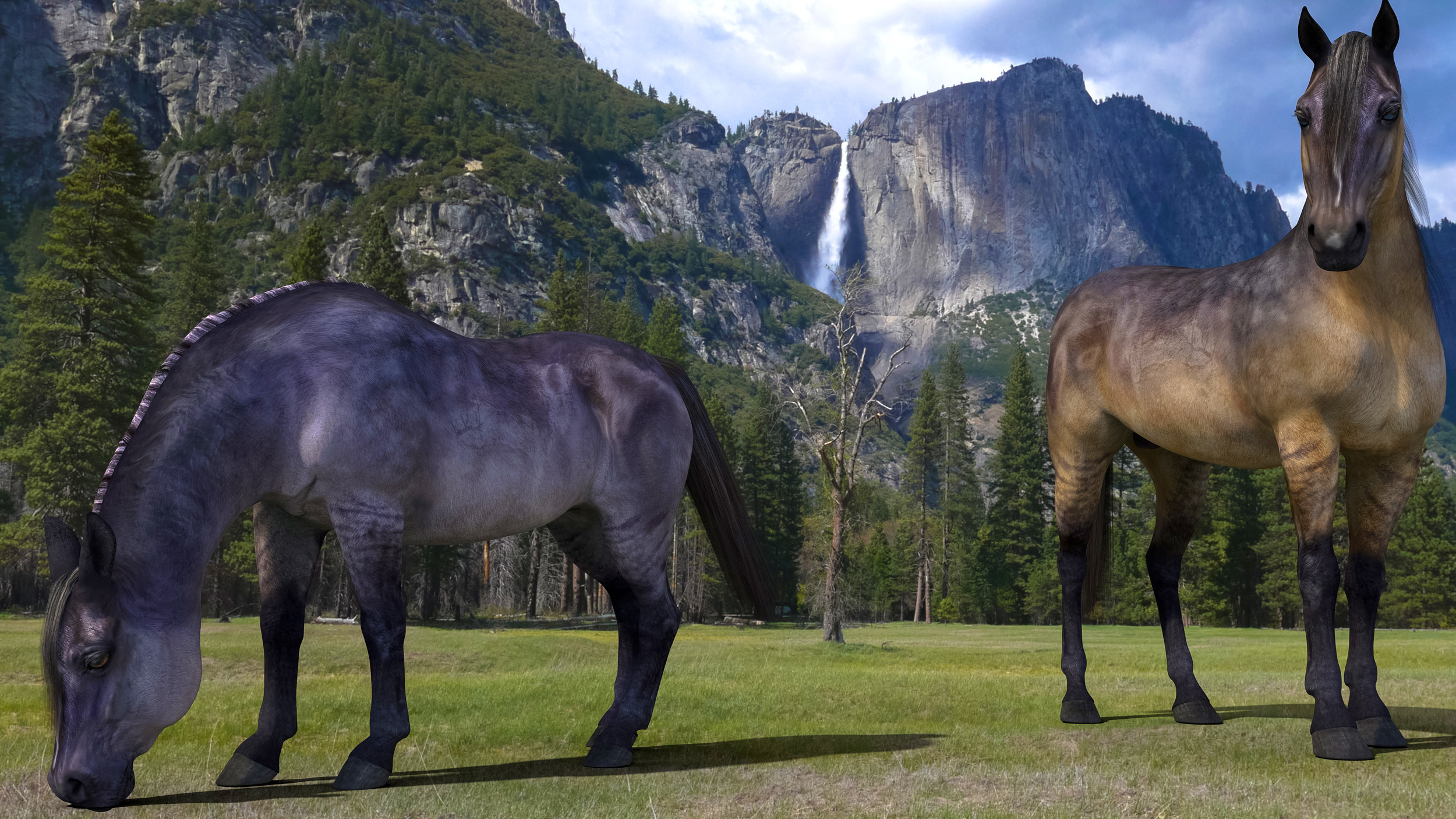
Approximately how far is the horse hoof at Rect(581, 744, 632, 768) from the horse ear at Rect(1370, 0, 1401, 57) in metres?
5.60

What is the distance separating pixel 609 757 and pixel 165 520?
103 inches

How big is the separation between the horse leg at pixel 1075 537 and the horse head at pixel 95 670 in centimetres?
594

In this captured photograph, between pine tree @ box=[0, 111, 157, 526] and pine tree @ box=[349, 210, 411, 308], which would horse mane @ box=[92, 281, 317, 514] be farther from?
pine tree @ box=[349, 210, 411, 308]

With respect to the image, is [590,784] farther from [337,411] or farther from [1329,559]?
[1329,559]

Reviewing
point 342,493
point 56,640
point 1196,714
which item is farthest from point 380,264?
point 56,640

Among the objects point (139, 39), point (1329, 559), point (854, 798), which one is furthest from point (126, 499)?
point (139, 39)

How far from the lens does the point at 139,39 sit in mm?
171250

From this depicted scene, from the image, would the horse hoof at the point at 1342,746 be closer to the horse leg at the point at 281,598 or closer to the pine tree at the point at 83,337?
the horse leg at the point at 281,598

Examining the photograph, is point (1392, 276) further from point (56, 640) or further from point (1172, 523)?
point (56, 640)

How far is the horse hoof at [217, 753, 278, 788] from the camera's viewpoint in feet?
16.0

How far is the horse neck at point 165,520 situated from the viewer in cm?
410

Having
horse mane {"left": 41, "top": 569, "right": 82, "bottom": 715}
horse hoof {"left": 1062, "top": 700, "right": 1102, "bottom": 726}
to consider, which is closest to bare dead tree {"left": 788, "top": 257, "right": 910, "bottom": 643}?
horse hoof {"left": 1062, "top": 700, "right": 1102, "bottom": 726}

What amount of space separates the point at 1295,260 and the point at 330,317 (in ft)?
17.8

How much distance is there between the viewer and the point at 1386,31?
17.3ft
